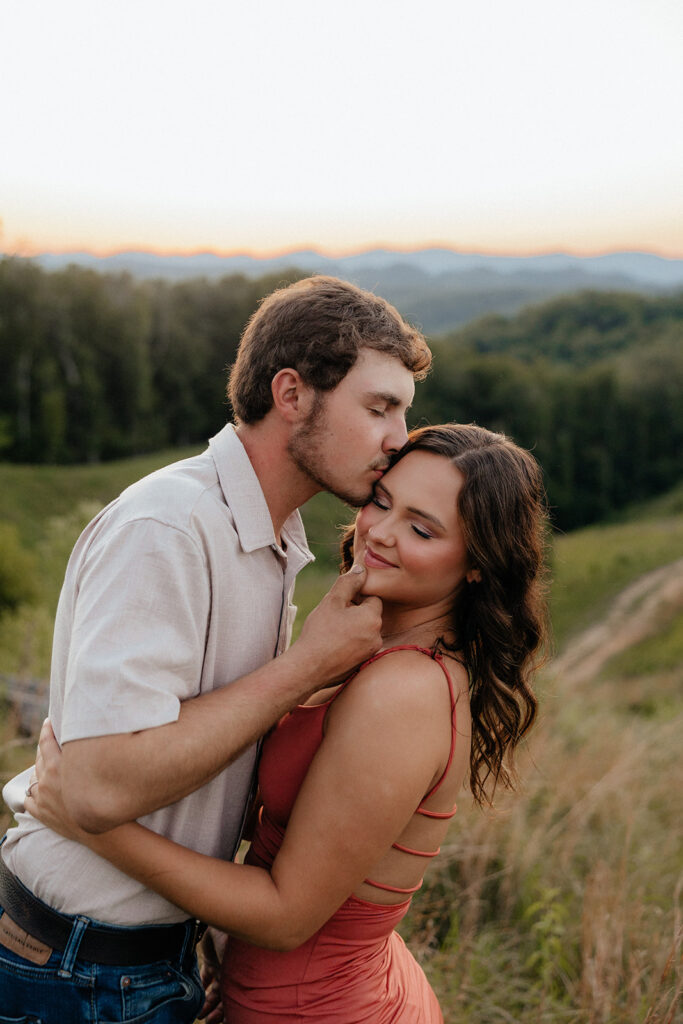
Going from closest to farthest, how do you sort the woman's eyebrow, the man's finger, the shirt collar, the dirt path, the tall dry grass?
the shirt collar
the man's finger
the woman's eyebrow
the tall dry grass
the dirt path

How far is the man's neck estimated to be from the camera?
8.65ft

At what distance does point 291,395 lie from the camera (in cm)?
262

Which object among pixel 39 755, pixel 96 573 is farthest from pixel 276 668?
pixel 39 755

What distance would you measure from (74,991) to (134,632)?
98 cm

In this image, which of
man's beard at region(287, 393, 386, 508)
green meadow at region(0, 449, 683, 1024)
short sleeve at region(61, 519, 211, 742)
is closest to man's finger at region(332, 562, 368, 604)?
green meadow at region(0, 449, 683, 1024)

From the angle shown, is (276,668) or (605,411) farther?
(605,411)

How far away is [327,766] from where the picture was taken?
220cm

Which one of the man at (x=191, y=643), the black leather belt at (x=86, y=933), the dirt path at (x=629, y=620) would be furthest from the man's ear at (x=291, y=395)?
the dirt path at (x=629, y=620)

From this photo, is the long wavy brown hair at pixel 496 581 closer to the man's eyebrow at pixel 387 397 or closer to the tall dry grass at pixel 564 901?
the man's eyebrow at pixel 387 397

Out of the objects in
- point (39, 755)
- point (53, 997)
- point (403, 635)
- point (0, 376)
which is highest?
point (403, 635)

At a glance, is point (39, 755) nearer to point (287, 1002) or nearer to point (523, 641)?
point (287, 1002)

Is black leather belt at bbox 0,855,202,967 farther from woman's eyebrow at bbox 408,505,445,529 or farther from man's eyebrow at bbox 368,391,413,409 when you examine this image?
man's eyebrow at bbox 368,391,413,409

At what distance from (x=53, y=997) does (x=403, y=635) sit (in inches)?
54.3

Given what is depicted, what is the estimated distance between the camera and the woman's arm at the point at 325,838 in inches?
83.0
